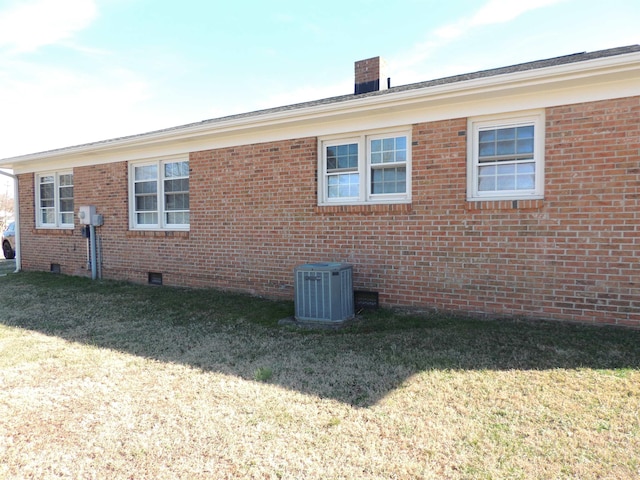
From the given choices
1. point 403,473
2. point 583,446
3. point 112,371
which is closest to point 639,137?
point 583,446

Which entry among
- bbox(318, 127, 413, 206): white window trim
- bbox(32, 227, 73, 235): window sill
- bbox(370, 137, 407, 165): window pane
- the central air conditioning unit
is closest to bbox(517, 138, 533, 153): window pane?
bbox(318, 127, 413, 206): white window trim

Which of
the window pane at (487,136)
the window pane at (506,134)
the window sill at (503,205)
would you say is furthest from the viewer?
the window pane at (487,136)

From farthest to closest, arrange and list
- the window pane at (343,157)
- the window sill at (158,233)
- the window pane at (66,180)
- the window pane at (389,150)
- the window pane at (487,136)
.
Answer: the window pane at (66,180) → the window sill at (158,233) → the window pane at (343,157) → the window pane at (389,150) → the window pane at (487,136)

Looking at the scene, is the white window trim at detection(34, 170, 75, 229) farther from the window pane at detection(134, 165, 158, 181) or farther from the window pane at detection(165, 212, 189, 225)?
the window pane at detection(165, 212, 189, 225)

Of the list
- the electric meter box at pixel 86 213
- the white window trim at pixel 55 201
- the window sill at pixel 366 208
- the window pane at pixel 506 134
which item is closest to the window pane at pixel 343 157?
the window sill at pixel 366 208

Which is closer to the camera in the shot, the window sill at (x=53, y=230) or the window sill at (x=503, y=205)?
the window sill at (x=503, y=205)

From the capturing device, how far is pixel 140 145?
30.1ft

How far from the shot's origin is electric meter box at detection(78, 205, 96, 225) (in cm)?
1008

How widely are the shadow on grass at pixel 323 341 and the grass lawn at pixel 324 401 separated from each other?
0.09 ft

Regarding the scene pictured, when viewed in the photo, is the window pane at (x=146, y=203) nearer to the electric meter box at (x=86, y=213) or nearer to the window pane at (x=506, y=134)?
the electric meter box at (x=86, y=213)

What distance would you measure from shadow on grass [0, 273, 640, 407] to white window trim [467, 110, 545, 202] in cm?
165

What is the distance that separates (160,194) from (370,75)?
16.8 feet

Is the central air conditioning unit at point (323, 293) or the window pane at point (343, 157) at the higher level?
the window pane at point (343, 157)

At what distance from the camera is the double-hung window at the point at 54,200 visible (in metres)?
11.2
